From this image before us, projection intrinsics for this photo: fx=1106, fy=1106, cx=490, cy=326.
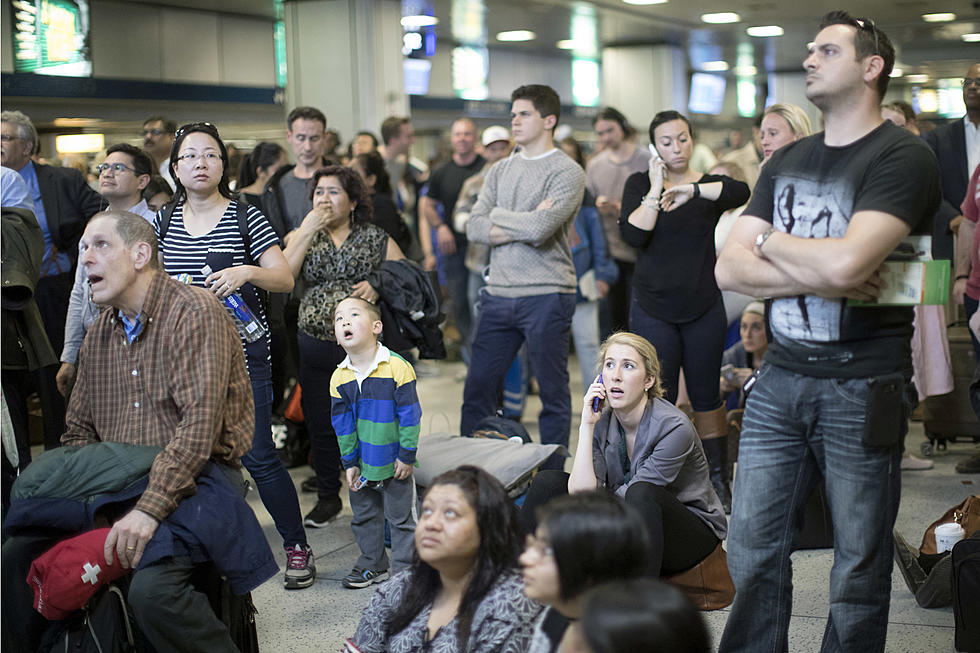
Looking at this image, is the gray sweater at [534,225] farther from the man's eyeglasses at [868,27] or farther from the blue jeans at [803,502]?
the man's eyeglasses at [868,27]

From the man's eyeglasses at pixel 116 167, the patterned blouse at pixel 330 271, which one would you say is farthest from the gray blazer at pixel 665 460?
the man's eyeglasses at pixel 116 167

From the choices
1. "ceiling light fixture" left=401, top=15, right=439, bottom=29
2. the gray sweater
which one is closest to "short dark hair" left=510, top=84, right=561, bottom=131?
the gray sweater

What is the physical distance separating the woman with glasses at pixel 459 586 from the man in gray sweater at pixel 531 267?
2635 millimetres

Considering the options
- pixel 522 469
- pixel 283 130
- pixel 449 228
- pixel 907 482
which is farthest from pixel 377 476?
pixel 283 130

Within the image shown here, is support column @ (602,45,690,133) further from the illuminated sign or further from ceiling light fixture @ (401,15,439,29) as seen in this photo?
the illuminated sign

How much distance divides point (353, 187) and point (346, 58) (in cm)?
773

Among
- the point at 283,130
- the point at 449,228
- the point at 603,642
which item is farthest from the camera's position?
the point at 283,130

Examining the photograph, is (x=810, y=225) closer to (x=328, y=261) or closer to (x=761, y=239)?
(x=761, y=239)

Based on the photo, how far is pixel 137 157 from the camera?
5.08 metres

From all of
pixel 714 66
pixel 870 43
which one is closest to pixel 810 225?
pixel 870 43

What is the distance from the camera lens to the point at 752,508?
2.90 metres

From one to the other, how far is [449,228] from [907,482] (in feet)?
13.4

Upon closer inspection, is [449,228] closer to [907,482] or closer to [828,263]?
[907,482]

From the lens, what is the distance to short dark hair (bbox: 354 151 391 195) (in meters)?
6.78
